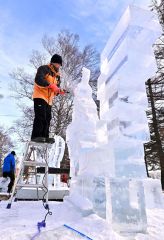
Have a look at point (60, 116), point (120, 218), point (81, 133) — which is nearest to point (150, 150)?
point (60, 116)

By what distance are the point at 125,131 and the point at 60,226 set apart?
1.19 meters

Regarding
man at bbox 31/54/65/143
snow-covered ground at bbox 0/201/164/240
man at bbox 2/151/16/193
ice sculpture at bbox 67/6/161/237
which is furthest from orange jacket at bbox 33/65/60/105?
man at bbox 2/151/16/193

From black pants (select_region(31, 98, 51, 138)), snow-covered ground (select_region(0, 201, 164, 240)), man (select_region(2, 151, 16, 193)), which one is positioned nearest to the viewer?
snow-covered ground (select_region(0, 201, 164, 240))

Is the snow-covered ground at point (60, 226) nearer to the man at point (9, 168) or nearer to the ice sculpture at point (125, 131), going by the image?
the ice sculpture at point (125, 131)

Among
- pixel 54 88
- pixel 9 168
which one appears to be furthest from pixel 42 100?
pixel 9 168

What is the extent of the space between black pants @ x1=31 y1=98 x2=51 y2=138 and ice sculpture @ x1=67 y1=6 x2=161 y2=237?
73 centimetres

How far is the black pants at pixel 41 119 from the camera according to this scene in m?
3.42

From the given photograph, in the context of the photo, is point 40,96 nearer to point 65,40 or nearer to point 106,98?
point 106,98

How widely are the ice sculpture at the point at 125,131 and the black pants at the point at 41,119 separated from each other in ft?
2.41

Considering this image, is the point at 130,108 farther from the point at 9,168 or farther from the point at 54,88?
the point at 9,168

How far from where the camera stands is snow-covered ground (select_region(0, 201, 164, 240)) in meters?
1.89

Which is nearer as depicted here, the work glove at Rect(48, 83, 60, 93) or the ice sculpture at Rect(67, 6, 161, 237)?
the ice sculpture at Rect(67, 6, 161, 237)

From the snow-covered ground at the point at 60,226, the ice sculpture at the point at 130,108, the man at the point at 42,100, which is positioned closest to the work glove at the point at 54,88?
the man at the point at 42,100

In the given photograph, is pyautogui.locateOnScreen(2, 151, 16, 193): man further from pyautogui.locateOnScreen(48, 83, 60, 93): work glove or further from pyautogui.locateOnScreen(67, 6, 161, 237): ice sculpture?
pyautogui.locateOnScreen(67, 6, 161, 237): ice sculpture
